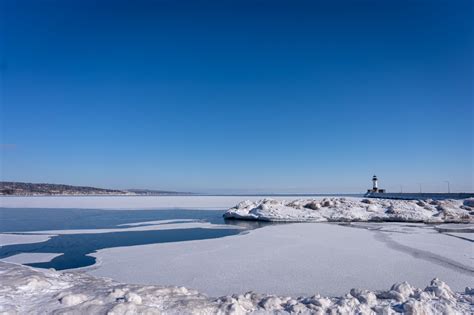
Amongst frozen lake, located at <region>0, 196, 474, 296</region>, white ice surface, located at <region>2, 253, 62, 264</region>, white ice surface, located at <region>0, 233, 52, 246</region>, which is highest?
frozen lake, located at <region>0, 196, 474, 296</region>

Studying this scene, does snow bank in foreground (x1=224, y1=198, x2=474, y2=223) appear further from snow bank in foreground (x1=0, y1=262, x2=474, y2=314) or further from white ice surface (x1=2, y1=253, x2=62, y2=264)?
snow bank in foreground (x1=0, y1=262, x2=474, y2=314)

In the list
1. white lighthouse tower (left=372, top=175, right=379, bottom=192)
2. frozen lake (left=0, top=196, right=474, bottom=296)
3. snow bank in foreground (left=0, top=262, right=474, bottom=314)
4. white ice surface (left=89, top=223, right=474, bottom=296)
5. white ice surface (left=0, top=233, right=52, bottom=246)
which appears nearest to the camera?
snow bank in foreground (left=0, top=262, right=474, bottom=314)

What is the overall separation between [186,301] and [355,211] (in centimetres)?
1475

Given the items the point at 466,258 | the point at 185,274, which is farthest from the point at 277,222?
the point at 185,274

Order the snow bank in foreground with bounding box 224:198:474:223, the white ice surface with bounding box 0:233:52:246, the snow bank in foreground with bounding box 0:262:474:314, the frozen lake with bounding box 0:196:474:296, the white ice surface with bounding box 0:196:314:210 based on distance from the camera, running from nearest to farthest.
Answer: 1. the snow bank in foreground with bounding box 0:262:474:314
2. the frozen lake with bounding box 0:196:474:296
3. the white ice surface with bounding box 0:233:52:246
4. the snow bank in foreground with bounding box 224:198:474:223
5. the white ice surface with bounding box 0:196:314:210

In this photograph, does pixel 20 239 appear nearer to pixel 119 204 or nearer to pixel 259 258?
pixel 259 258

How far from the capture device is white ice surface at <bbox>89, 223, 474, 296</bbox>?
5.13 m

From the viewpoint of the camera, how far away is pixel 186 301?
144 inches

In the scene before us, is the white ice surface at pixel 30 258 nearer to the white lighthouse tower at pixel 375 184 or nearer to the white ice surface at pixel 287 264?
the white ice surface at pixel 287 264

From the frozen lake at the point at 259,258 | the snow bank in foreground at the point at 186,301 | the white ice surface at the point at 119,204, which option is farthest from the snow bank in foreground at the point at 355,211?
the snow bank in foreground at the point at 186,301

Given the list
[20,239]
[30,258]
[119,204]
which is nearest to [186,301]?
[30,258]

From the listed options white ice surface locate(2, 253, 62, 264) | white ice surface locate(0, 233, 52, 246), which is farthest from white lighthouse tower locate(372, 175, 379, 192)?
white ice surface locate(2, 253, 62, 264)

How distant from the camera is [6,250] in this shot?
8.15 metres

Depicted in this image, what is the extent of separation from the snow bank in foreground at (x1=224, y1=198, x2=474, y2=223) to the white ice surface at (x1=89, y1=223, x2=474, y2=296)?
6.56m
